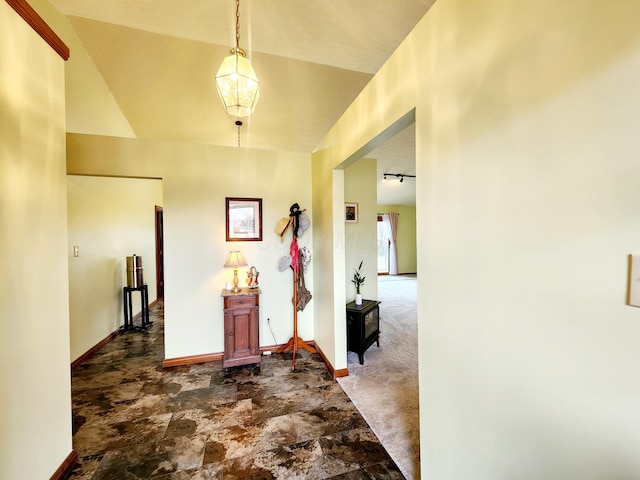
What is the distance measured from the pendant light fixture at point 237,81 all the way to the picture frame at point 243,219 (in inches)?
62.8

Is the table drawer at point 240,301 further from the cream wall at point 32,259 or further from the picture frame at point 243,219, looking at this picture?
the cream wall at point 32,259

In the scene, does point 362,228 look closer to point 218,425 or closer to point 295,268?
point 295,268

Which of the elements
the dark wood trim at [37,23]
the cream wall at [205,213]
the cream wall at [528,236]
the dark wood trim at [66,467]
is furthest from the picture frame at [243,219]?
the cream wall at [528,236]

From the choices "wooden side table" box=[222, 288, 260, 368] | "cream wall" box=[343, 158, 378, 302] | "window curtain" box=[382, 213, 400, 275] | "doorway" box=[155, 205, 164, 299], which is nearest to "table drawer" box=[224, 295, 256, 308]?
"wooden side table" box=[222, 288, 260, 368]

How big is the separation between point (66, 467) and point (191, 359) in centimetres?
142

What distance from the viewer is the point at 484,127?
96 centimetres

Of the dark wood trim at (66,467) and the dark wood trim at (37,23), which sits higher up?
the dark wood trim at (37,23)

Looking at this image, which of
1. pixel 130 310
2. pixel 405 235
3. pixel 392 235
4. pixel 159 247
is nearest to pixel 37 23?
pixel 130 310

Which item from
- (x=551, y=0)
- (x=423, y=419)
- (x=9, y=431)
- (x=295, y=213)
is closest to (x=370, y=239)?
(x=295, y=213)

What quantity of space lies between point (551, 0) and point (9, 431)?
2.75 meters

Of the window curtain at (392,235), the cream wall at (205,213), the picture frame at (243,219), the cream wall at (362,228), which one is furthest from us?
the window curtain at (392,235)

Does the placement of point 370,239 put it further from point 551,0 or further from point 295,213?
point 551,0

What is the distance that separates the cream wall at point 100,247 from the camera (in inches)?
117

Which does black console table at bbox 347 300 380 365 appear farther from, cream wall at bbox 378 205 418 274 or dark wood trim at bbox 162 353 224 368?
cream wall at bbox 378 205 418 274
